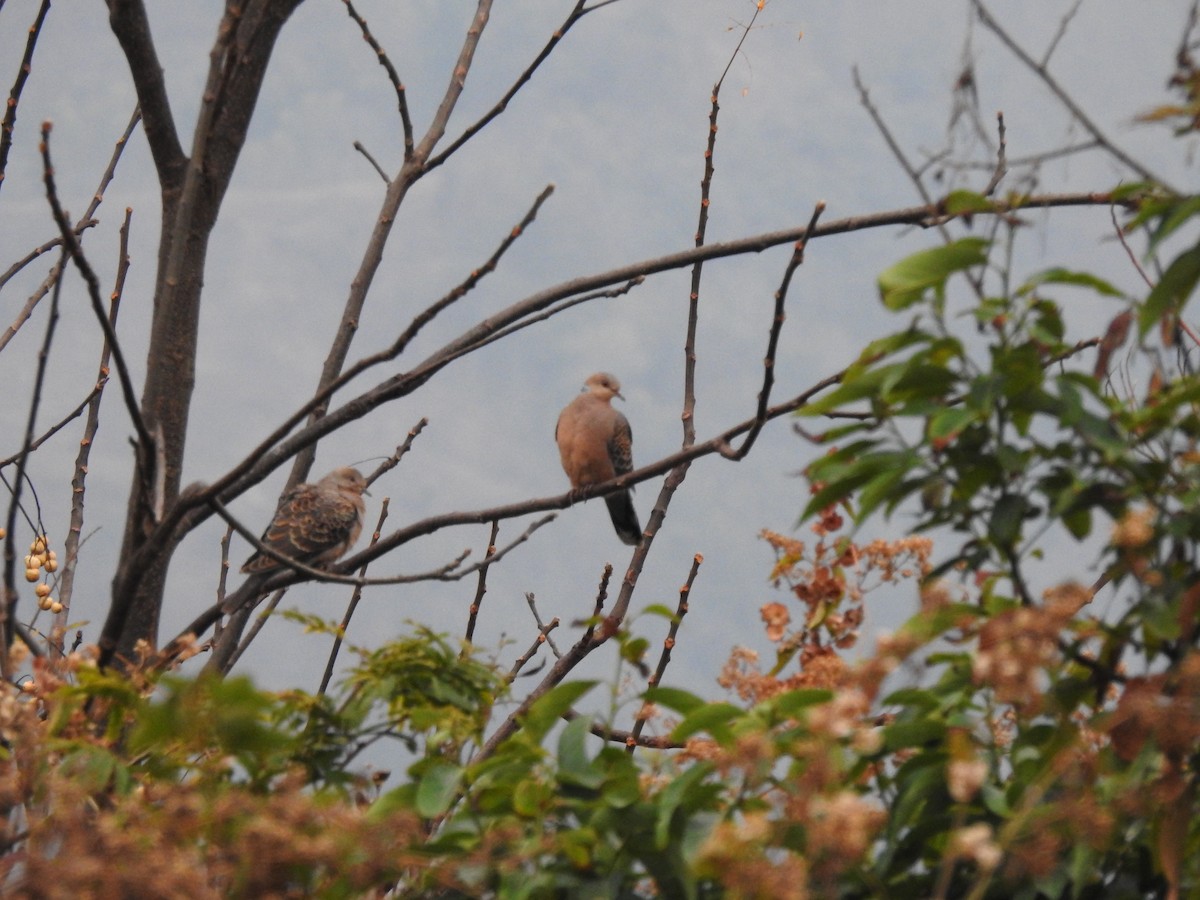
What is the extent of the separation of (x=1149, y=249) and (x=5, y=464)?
3.79 meters

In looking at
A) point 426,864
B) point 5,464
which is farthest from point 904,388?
point 5,464

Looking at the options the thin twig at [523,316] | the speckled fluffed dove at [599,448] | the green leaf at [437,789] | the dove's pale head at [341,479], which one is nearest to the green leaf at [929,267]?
the green leaf at [437,789]

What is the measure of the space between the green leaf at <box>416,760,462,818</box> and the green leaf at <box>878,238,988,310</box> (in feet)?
2.94

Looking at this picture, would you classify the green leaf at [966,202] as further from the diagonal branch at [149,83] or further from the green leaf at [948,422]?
the diagonal branch at [149,83]

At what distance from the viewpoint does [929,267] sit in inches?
76.1

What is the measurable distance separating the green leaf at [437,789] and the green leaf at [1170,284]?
1110 mm

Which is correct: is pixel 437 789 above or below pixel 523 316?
below

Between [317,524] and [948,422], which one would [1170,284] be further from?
[317,524]

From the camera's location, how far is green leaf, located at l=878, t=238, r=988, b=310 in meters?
1.92

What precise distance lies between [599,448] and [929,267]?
5393 mm

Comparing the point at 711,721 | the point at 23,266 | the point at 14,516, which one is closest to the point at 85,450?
the point at 23,266

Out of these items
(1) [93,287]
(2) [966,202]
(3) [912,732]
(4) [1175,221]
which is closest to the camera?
(4) [1175,221]

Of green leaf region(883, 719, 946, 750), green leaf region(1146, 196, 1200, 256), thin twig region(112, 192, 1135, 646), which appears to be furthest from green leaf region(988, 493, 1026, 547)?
thin twig region(112, 192, 1135, 646)

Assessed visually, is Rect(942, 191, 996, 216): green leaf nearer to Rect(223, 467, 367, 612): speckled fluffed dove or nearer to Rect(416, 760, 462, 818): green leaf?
Rect(416, 760, 462, 818): green leaf
